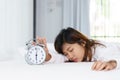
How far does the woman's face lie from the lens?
1419 mm

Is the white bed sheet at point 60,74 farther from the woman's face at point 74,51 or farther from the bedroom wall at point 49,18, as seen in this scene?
the bedroom wall at point 49,18

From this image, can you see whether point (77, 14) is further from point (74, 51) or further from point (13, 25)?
point (74, 51)

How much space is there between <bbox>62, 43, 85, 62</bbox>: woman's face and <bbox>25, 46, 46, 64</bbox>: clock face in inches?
9.5

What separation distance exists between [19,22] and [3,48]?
467mm

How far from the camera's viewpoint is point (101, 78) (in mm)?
845

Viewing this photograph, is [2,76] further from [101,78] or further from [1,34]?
[1,34]

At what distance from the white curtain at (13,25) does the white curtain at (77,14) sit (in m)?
0.49

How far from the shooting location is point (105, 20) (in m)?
3.17

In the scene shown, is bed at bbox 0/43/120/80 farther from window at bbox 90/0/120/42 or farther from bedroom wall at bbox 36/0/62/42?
window at bbox 90/0/120/42

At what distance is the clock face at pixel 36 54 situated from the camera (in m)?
1.19

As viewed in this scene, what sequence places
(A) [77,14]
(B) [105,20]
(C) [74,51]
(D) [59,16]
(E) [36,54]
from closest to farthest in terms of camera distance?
(E) [36,54], (C) [74,51], (A) [77,14], (D) [59,16], (B) [105,20]

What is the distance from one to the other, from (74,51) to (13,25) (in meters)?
0.82

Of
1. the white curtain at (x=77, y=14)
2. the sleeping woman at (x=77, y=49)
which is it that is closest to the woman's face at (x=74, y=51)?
the sleeping woman at (x=77, y=49)

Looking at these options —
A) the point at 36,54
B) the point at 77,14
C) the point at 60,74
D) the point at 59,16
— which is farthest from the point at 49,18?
the point at 60,74
